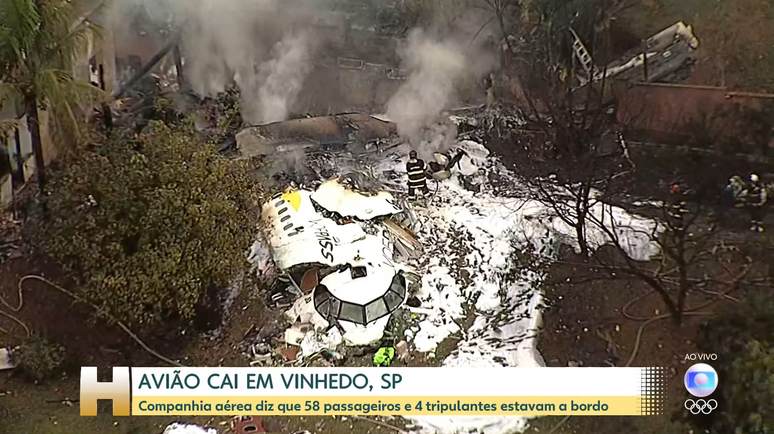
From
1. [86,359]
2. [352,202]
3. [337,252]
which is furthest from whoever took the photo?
[352,202]

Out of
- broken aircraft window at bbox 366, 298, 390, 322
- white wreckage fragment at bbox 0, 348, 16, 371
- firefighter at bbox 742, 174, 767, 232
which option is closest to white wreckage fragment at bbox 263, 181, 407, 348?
broken aircraft window at bbox 366, 298, 390, 322

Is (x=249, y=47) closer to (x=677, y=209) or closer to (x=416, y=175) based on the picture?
(x=416, y=175)

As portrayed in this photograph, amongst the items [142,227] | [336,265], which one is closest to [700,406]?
[336,265]

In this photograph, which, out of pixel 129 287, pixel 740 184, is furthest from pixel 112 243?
pixel 740 184

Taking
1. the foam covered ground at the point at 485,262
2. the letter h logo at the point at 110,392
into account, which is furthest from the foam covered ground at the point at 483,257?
the letter h logo at the point at 110,392

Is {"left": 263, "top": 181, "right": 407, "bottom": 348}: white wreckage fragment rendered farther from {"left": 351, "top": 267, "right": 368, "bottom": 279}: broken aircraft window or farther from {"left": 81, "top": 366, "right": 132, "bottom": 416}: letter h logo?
{"left": 81, "top": 366, "right": 132, "bottom": 416}: letter h logo
